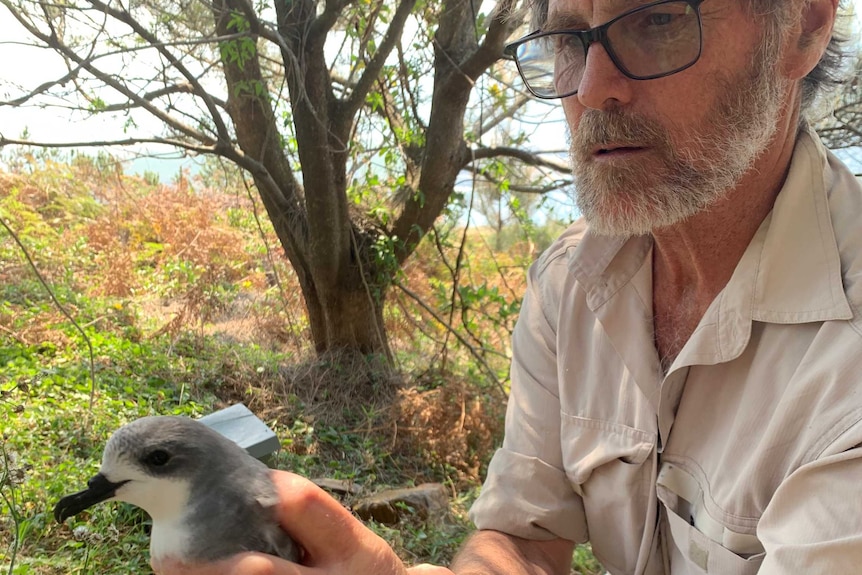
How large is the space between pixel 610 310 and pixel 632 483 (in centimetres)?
45

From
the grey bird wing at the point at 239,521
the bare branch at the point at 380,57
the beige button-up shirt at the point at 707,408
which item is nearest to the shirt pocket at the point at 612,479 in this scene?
the beige button-up shirt at the point at 707,408

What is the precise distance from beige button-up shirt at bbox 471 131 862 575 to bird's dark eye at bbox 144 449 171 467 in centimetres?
88

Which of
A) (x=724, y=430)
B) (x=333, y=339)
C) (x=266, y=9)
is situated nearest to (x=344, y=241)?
(x=333, y=339)

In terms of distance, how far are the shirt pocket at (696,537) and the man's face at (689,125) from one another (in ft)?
2.03

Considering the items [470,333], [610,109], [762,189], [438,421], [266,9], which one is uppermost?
[266,9]

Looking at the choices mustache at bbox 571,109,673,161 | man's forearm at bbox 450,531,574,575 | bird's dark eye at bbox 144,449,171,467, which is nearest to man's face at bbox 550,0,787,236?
mustache at bbox 571,109,673,161

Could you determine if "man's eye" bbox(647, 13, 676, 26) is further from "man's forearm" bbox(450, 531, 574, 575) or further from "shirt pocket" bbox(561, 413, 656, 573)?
"man's forearm" bbox(450, 531, 574, 575)

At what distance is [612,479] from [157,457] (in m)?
1.12

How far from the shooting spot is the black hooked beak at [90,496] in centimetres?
143

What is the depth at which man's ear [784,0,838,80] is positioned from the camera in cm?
153

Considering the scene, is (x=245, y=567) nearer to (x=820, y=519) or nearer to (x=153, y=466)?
(x=153, y=466)

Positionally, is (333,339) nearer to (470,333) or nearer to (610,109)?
(470,333)

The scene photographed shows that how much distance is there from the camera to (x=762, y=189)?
5.00 ft

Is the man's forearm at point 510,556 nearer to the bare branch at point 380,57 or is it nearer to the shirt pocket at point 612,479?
the shirt pocket at point 612,479
